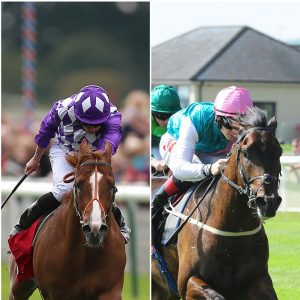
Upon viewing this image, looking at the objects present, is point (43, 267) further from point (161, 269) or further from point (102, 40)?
point (102, 40)

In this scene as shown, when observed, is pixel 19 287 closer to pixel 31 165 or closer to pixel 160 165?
pixel 31 165

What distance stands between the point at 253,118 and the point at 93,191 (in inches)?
34.0

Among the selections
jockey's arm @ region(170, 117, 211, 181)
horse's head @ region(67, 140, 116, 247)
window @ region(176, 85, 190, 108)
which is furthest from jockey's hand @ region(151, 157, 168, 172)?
window @ region(176, 85, 190, 108)

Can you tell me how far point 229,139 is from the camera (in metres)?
4.24

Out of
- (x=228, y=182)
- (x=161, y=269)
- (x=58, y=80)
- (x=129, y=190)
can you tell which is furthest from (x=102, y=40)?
(x=228, y=182)

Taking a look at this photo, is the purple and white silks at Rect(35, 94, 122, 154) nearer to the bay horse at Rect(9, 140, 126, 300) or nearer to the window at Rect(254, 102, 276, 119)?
the bay horse at Rect(9, 140, 126, 300)

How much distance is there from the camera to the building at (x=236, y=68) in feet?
23.7

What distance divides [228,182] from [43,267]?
942 mm

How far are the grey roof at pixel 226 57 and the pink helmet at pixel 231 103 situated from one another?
258 centimetres

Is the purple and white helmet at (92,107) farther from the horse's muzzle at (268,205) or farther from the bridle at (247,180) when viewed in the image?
the horse's muzzle at (268,205)

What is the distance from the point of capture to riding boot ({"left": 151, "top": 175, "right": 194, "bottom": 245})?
452cm

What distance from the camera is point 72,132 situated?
405 centimetres

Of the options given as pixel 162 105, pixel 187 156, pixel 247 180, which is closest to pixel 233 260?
pixel 247 180

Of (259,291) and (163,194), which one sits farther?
(163,194)
